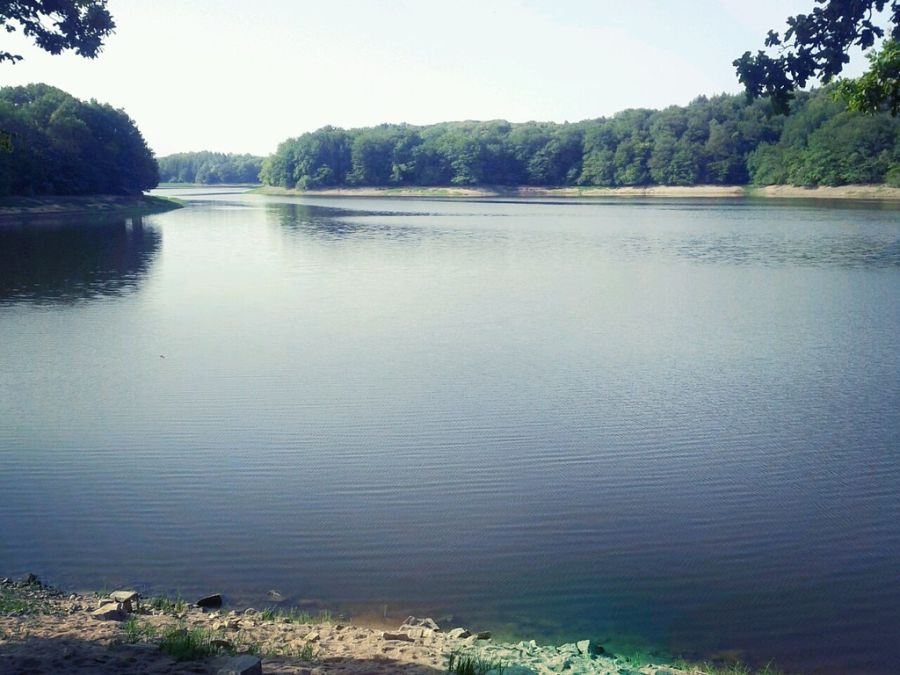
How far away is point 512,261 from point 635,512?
2681 cm

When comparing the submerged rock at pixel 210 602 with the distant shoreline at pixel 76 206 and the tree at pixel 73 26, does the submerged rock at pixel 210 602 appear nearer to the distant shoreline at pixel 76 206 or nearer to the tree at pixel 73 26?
the tree at pixel 73 26

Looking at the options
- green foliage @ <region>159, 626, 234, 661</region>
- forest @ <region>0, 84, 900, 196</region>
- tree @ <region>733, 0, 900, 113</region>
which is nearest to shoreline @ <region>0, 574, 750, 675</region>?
green foliage @ <region>159, 626, 234, 661</region>

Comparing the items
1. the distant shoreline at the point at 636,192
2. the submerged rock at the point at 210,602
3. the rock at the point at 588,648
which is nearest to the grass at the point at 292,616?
the submerged rock at the point at 210,602

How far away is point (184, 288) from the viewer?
2802 cm

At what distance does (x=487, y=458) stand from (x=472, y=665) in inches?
223

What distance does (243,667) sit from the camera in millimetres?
5047

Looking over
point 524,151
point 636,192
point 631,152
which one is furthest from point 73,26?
point 524,151

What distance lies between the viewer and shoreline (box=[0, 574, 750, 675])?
18.5 feet

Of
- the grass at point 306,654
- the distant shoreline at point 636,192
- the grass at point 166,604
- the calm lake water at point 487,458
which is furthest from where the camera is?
the distant shoreline at point 636,192

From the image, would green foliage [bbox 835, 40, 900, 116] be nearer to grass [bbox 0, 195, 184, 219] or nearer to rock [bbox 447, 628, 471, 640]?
rock [bbox 447, 628, 471, 640]

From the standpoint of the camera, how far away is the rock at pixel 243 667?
500cm

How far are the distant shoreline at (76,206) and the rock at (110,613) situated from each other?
57.4m

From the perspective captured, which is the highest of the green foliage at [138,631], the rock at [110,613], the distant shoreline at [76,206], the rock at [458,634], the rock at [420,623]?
the distant shoreline at [76,206]

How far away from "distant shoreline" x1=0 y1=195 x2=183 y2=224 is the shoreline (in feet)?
188
